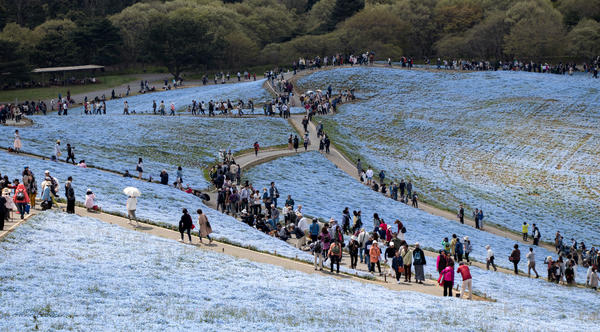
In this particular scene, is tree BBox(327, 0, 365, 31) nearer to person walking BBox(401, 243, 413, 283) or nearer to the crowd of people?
the crowd of people

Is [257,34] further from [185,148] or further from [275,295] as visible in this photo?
[275,295]

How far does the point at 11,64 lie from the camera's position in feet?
341

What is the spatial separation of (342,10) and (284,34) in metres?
12.8

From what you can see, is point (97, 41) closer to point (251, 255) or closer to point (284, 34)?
point (284, 34)

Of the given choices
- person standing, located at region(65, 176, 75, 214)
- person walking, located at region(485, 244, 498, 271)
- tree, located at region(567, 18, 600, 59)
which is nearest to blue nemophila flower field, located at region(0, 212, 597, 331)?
person standing, located at region(65, 176, 75, 214)

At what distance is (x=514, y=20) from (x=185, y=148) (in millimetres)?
76194

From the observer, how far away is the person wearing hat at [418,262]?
28.3 meters

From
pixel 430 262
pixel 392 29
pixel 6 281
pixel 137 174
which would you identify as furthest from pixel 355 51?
pixel 6 281

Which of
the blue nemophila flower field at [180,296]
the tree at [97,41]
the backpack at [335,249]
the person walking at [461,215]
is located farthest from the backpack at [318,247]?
the tree at [97,41]

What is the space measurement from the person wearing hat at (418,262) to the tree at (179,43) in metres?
94.0

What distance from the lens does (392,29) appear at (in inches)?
5010

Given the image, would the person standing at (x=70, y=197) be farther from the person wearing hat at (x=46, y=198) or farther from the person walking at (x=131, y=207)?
the person walking at (x=131, y=207)

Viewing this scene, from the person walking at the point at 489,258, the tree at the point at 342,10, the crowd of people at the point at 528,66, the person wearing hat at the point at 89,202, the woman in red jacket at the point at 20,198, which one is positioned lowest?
the person walking at the point at 489,258

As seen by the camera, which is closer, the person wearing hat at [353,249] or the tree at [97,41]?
the person wearing hat at [353,249]
